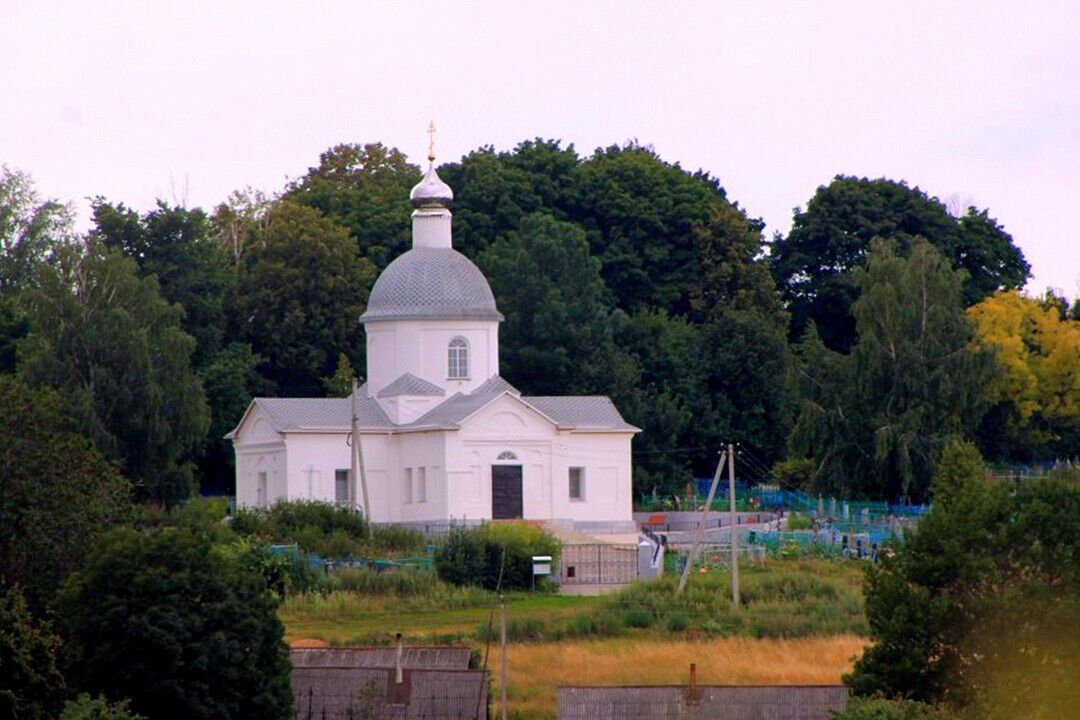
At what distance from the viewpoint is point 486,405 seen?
6150cm

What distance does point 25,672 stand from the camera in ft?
110

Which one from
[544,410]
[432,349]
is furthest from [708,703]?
[432,349]

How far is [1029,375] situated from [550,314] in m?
13.9

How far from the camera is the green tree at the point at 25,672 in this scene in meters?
33.4

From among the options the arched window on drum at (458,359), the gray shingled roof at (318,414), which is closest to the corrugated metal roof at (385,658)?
the gray shingled roof at (318,414)

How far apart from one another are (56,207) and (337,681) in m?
43.9

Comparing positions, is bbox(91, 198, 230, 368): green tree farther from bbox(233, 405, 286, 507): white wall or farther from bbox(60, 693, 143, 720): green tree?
bbox(60, 693, 143, 720): green tree

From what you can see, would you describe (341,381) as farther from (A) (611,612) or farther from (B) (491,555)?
(A) (611,612)

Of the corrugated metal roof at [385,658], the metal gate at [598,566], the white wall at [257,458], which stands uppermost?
the white wall at [257,458]

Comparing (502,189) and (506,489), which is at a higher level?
(502,189)

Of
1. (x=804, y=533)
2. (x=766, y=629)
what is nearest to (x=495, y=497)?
(x=804, y=533)

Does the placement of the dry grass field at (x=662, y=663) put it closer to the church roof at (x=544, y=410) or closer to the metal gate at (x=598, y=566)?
the metal gate at (x=598, y=566)

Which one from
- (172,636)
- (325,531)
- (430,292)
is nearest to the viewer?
(172,636)

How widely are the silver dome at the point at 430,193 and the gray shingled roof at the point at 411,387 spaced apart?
489 cm
